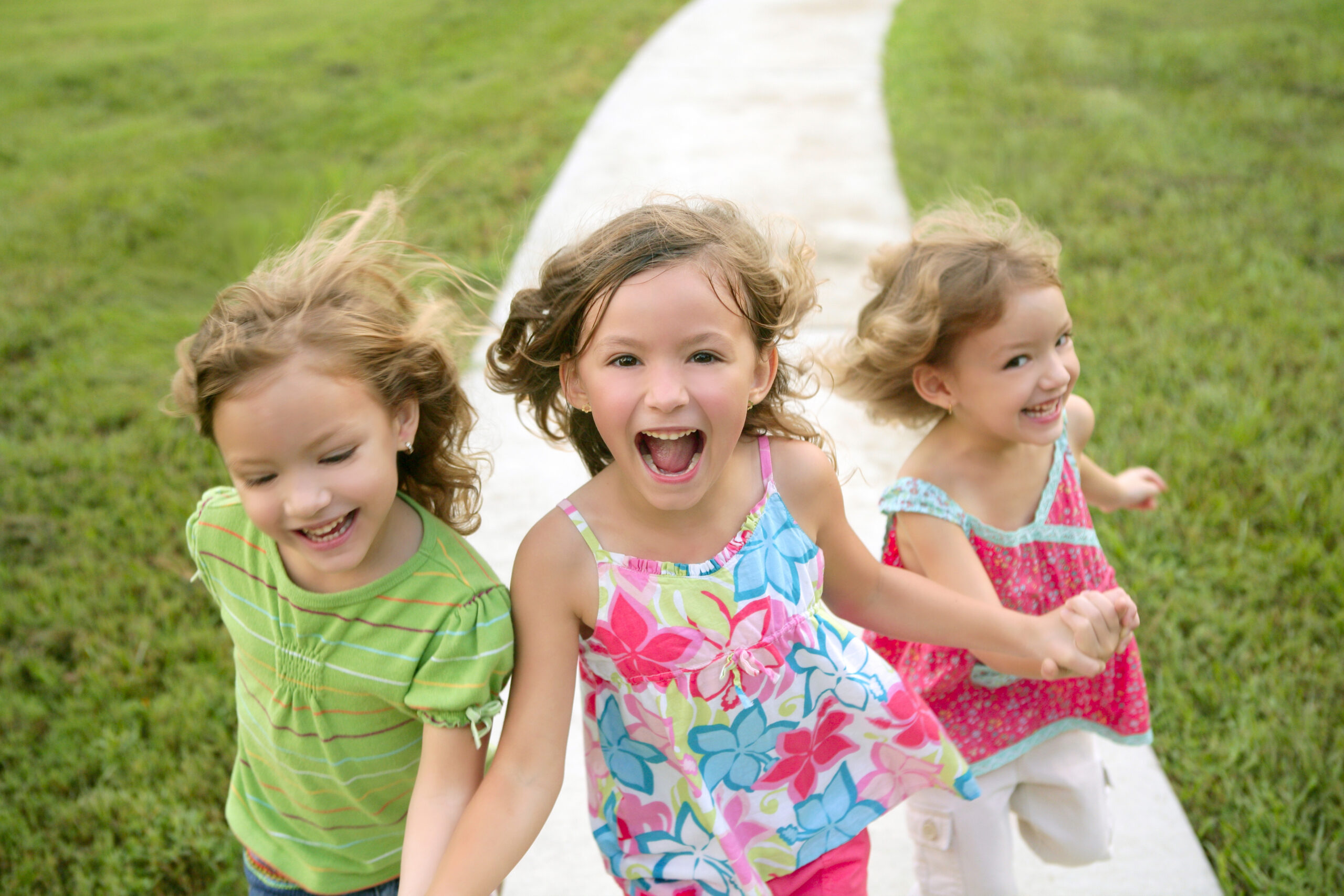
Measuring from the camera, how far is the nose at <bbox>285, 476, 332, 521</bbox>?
152cm

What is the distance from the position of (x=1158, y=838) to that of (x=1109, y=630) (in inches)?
34.1

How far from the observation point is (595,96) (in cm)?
682

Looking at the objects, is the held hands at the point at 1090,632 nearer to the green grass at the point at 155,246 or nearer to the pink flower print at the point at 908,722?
the pink flower print at the point at 908,722

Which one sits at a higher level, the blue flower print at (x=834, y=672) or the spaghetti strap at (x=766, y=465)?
the spaghetti strap at (x=766, y=465)

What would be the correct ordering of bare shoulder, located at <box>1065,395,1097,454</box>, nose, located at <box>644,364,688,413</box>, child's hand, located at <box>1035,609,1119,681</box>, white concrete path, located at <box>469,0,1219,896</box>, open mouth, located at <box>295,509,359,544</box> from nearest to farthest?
1. nose, located at <box>644,364,688,413</box>
2. open mouth, located at <box>295,509,359,544</box>
3. child's hand, located at <box>1035,609,1119,681</box>
4. bare shoulder, located at <box>1065,395,1097,454</box>
5. white concrete path, located at <box>469,0,1219,896</box>

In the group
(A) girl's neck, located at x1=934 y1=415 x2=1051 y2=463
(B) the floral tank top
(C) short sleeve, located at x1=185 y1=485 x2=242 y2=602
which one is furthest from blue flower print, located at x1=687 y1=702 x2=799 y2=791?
(C) short sleeve, located at x1=185 y1=485 x2=242 y2=602

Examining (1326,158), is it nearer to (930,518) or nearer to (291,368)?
(930,518)

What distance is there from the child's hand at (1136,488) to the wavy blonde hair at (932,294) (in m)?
0.58

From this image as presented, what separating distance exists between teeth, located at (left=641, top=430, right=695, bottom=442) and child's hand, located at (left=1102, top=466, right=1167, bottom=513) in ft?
4.45

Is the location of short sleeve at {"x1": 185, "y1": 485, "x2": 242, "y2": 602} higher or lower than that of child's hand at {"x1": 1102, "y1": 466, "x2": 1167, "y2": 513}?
higher

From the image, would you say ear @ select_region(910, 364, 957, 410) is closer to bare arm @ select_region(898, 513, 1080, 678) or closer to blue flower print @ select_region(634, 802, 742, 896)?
bare arm @ select_region(898, 513, 1080, 678)

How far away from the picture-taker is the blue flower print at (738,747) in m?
1.66

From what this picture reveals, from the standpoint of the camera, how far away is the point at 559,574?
1.60 m

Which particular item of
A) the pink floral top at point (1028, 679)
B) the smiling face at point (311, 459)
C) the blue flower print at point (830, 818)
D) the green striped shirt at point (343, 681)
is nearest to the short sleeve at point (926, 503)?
the pink floral top at point (1028, 679)
